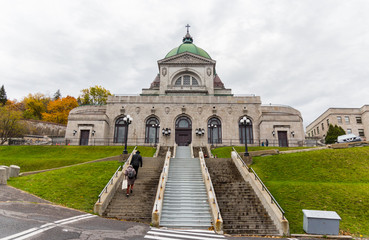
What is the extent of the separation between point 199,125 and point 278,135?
11690 mm

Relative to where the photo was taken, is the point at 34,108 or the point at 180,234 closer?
the point at 180,234

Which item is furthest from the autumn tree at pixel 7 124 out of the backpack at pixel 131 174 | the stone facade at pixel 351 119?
the stone facade at pixel 351 119

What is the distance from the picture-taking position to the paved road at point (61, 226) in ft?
27.7

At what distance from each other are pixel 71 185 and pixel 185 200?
6.99 m

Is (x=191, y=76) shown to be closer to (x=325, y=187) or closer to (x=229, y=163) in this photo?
(x=229, y=163)

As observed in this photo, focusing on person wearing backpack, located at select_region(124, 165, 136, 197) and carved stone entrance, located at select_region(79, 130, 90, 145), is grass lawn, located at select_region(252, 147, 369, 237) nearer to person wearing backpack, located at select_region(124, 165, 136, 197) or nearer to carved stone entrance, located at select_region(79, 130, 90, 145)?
person wearing backpack, located at select_region(124, 165, 136, 197)

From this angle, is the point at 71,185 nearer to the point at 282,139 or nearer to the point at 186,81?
the point at 282,139

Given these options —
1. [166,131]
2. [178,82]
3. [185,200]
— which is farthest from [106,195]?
[178,82]

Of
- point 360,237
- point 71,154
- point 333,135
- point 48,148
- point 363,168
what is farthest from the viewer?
point 333,135

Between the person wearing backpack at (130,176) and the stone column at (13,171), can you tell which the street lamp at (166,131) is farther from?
the person wearing backpack at (130,176)

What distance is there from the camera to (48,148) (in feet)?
98.1

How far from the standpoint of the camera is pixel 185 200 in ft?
44.9

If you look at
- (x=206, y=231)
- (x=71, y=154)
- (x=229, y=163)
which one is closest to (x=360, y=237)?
(x=206, y=231)

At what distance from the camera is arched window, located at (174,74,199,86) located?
153 ft
